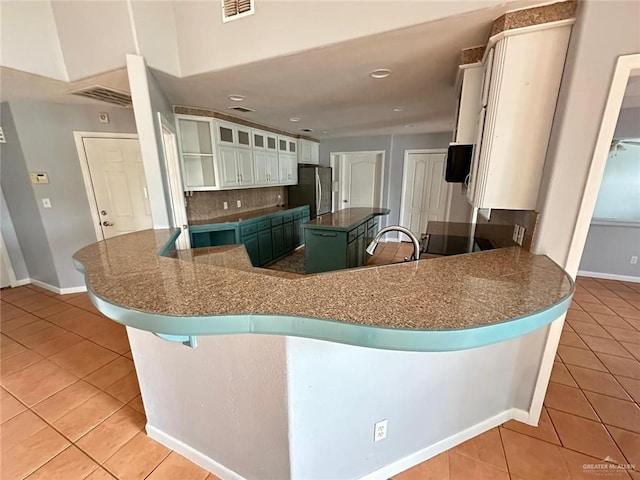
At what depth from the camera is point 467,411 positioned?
1.54 metres

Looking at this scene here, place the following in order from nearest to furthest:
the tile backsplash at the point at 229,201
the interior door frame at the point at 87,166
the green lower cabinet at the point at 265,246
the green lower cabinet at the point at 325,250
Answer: the interior door frame at the point at 87,166 < the green lower cabinet at the point at 325,250 < the tile backsplash at the point at 229,201 < the green lower cabinet at the point at 265,246

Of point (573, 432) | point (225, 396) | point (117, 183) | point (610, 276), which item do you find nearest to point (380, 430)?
point (225, 396)

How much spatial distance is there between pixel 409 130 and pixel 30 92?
5.19 metres

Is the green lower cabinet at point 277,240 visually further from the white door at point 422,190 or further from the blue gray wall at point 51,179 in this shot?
the white door at point 422,190

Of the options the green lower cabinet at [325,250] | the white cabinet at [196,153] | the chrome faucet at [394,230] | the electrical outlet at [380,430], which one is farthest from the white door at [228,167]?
the electrical outlet at [380,430]

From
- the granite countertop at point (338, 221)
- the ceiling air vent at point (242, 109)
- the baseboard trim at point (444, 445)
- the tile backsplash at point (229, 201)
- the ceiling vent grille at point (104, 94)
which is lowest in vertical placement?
the baseboard trim at point (444, 445)

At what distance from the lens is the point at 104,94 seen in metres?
2.66

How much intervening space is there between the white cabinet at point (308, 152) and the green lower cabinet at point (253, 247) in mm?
2400

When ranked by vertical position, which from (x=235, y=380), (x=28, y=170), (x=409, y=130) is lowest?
(x=235, y=380)

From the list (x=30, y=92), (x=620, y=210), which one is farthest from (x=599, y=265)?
(x=30, y=92)

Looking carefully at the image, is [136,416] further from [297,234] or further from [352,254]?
[297,234]

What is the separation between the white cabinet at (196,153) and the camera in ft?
11.1

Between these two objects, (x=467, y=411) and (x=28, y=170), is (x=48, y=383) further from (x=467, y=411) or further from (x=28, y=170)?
(x=467, y=411)

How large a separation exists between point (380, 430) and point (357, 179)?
17.9 feet
